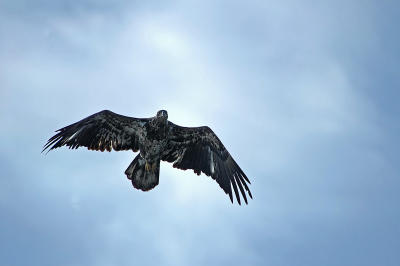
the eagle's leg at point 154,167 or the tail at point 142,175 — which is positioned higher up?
the eagle's leg at point 154,167

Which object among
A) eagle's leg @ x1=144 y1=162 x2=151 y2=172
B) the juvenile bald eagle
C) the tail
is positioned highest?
the juvenile bald eagle

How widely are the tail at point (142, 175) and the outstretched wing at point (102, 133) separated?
2.49ft

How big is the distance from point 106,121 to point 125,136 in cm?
77

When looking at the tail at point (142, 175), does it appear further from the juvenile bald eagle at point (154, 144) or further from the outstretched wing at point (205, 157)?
the outstretched wing at point (205, 157)

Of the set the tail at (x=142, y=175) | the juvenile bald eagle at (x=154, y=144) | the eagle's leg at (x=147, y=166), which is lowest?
the tail at (x=142, y=175)

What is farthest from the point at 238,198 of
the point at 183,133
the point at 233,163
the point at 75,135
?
the point at 75,135

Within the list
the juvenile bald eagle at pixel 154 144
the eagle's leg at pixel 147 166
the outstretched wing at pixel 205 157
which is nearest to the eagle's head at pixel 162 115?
the juvenile bald eagle at pixel 154 144

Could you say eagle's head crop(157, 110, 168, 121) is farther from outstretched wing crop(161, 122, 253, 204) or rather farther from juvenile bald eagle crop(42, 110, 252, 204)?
outstretched wing crop(161, 122, 253, 204)

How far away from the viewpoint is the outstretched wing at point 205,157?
21.0 metres

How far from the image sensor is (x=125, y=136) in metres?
20.6

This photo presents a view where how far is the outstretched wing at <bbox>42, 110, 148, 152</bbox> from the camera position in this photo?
1980cm

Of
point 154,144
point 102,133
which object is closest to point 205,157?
point 154,144

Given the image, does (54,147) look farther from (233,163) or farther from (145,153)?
(233,163)

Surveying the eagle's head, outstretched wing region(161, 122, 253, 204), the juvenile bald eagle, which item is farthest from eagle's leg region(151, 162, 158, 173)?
the eagle's head
